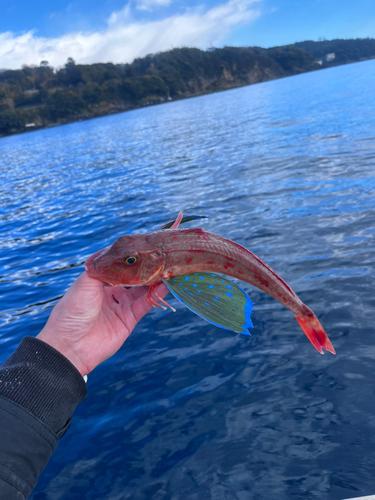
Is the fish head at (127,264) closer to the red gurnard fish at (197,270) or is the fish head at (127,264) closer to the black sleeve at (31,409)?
the red gurnard fish at (197,270)

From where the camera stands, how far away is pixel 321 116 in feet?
98.1

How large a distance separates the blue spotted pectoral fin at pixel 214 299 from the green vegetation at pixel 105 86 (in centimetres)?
13601

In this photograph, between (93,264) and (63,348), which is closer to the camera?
(93,264)

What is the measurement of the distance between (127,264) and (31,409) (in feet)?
4.74

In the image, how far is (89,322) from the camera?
3.74 meters

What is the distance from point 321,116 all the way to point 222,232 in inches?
950

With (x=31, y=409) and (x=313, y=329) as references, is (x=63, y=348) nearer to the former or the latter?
(x=31, y=409)

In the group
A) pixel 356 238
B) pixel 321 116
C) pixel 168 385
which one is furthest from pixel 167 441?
pixel 321 116

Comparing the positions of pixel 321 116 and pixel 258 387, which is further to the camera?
pixel 321 116

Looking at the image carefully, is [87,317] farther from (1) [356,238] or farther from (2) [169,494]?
(1) [356,238]

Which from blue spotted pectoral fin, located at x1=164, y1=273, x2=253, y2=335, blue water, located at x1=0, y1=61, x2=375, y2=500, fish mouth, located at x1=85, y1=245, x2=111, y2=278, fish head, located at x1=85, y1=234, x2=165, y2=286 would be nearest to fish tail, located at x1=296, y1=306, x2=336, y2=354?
blue spotted pectoral fin, located at x1=164, y1=273, x2=253, y2=335

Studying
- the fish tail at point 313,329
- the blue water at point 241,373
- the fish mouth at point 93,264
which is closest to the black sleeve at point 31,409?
the fish mouth at point 93,264

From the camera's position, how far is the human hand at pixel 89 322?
3549 mm

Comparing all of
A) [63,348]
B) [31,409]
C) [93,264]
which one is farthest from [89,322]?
[31,409]
